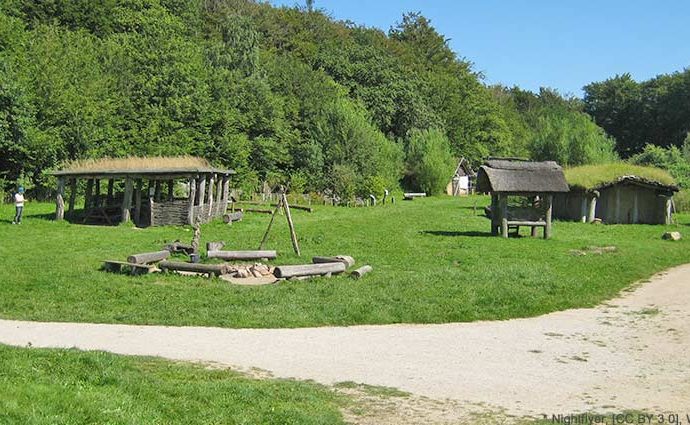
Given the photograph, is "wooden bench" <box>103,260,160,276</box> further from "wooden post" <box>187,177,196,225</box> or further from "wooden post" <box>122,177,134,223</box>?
"wooden post" <box>122,177,134,223</box>

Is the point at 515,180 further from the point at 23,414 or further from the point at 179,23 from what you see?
the point at 179,23

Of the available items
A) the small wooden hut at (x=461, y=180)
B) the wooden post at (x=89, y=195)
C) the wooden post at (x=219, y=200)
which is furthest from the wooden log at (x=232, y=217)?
the small wooden hut at (x=461, y=180)

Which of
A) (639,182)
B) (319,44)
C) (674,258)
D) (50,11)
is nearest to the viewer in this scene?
(674,258)

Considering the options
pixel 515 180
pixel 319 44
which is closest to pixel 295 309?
pixel 515 180

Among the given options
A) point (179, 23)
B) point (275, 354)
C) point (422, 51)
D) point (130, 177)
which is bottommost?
point (275, 354)

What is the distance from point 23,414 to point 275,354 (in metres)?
5.43

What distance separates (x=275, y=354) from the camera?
493 inches

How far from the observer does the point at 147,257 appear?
846 inches

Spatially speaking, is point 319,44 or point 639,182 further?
point 319,44

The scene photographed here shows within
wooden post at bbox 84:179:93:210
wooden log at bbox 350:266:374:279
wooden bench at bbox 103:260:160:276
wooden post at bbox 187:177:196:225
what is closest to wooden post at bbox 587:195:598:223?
wooden post at bbox 187:177:196:225

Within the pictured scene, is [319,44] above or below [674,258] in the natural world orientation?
above

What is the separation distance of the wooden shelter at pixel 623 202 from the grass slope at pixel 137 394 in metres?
36.9

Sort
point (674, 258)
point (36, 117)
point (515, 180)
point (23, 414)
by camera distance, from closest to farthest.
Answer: point (23, 414), point (674, 258), point (515, 180), point (36, 117)

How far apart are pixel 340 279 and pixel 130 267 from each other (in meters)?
6.27
